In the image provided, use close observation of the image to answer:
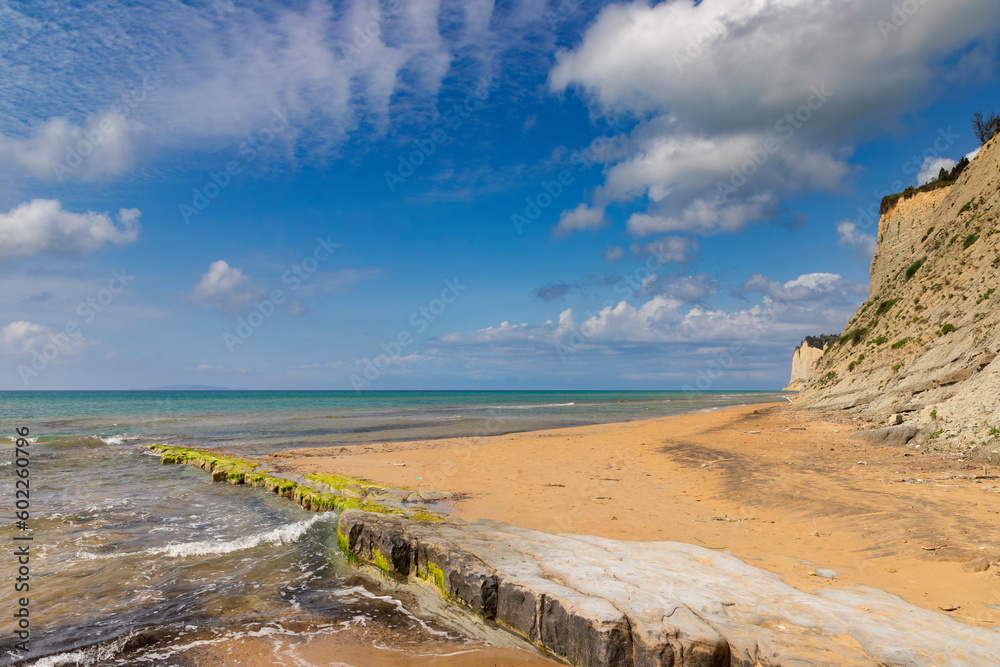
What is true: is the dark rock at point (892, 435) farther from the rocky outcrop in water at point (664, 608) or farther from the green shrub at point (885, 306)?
the green shrub at point (885, 306)

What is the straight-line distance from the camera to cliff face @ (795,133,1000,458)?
1353 cm

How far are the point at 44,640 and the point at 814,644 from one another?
29.6ft

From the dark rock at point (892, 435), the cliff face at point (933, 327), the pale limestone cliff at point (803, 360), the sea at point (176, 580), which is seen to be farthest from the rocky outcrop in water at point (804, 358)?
the sea at point (176, 580)

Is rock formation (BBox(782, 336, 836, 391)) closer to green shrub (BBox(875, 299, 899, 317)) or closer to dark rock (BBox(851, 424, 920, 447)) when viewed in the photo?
green shrub (BBox(875, 299, 899, 317))

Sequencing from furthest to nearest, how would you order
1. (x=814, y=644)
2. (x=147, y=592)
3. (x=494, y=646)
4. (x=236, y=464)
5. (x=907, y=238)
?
(x=907, y=238), (x=236, y=464), (x=147, y=592), (x=494, y=646), (x=814, y=644)

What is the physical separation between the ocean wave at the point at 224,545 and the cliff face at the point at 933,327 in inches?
641

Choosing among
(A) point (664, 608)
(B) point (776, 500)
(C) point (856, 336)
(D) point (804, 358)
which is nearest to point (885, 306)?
(C) point (856, 336)

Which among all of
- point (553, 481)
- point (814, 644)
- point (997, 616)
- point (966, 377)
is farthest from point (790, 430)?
point (814, 644)

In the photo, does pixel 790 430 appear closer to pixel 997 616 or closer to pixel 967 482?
pixel 967 482

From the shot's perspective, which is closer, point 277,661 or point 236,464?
point 277,661

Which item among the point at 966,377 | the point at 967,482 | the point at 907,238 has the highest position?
the point at 907,238

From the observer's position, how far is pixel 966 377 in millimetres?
14891

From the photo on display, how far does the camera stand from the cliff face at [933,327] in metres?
13.5

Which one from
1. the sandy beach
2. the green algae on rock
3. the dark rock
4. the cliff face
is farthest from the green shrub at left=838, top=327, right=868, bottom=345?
the green algae on rock
